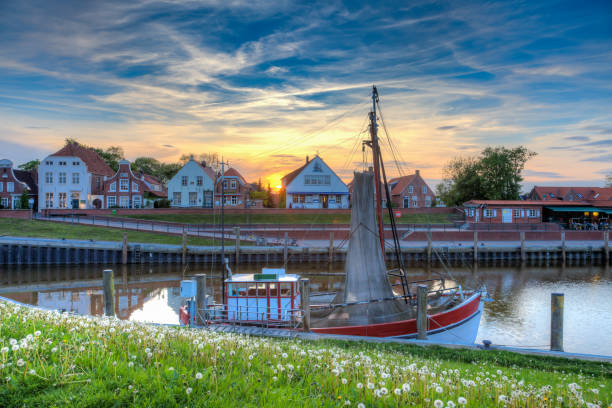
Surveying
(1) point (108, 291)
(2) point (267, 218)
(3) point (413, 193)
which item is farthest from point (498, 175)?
(1) point (108, 291)

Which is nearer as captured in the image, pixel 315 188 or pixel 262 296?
pixel 262 296

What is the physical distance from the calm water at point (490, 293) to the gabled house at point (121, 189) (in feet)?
107

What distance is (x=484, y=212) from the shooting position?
57375 mm

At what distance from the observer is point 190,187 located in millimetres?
66438

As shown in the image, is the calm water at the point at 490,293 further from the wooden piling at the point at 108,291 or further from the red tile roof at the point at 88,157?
the red tile roof at the point at 88,157

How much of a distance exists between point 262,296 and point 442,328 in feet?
25.8

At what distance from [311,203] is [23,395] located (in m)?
63.1

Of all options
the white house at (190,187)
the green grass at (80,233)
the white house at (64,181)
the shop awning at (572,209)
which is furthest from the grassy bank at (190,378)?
the white house at (64,181)

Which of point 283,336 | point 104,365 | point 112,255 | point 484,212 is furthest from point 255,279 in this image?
point 484,212

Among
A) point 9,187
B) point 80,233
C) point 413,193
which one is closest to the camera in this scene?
point 80,233

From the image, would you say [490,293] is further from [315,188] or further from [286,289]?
[315,188]

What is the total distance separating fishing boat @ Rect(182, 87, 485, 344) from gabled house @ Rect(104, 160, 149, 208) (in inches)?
2198

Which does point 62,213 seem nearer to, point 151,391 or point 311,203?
point 311,203

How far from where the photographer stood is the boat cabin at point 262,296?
14.9 meters
